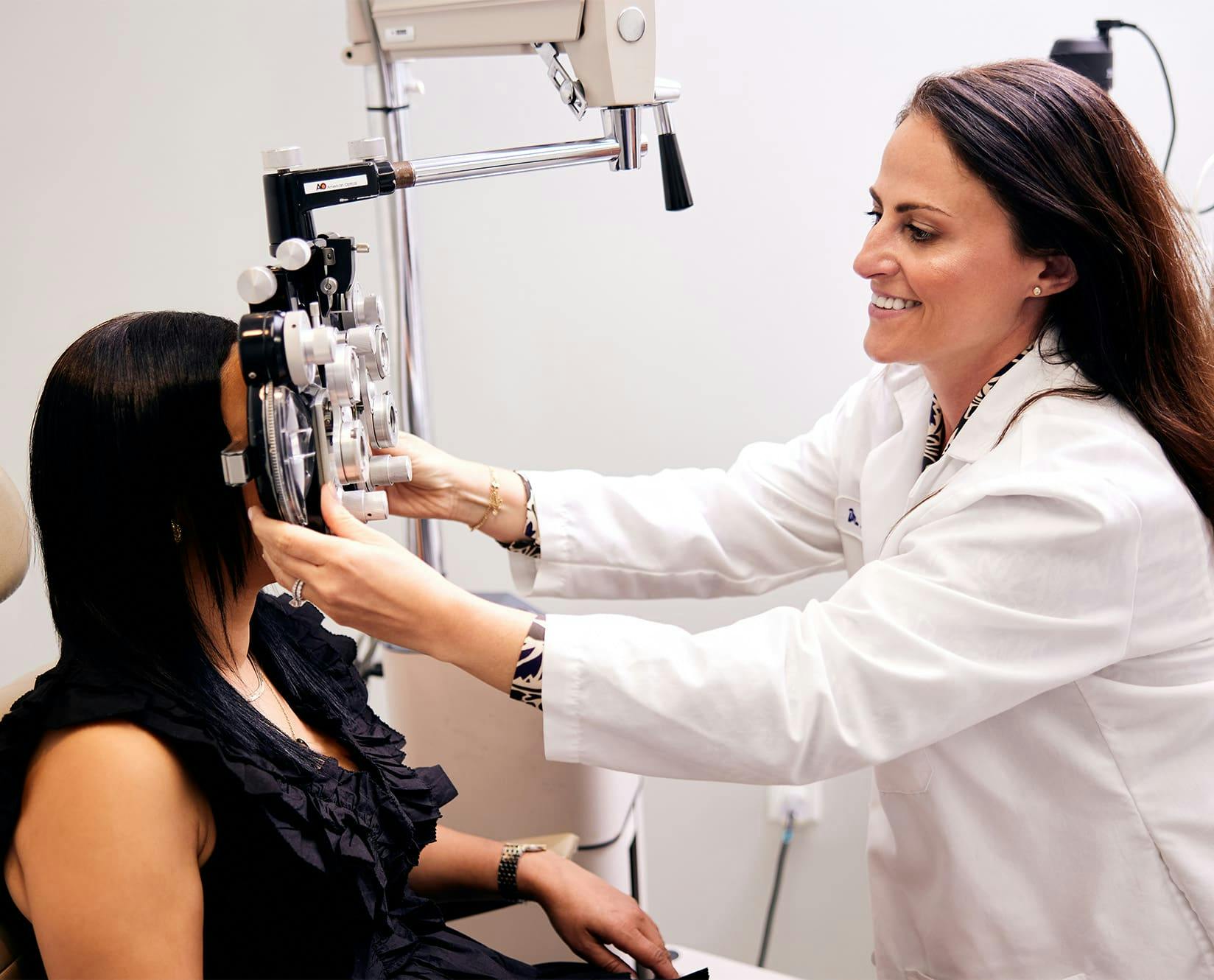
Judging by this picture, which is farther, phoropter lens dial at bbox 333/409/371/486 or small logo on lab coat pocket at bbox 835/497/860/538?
small logo on lab coat pocket at bbox 835/497/860/538

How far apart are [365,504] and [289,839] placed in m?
0.27

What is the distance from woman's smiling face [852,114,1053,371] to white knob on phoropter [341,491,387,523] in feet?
1.76

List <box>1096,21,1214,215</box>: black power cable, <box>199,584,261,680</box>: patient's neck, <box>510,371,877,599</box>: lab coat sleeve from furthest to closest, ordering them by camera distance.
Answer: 1. <box>1096,21,1214,215</box>: black power cable
2. <box>510,371,877,599</box>: lab coat sleeve
3. <box>199,584,261,680</box>: patient's neck

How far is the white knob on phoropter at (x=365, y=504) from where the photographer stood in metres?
0.91

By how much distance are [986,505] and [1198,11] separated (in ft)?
3.72

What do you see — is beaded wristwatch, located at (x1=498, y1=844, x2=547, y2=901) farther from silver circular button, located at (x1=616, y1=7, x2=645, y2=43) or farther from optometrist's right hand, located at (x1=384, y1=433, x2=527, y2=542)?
silver circular button, located at (x1=616, y1=7, x2=645, y2=43)

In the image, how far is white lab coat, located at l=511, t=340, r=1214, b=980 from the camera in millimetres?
969

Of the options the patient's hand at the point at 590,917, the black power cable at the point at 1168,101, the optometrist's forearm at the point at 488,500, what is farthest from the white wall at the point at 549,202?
the patient's hand at the point at 590,917

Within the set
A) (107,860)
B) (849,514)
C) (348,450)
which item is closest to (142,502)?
(348,450)

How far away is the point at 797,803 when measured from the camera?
82.2 inches

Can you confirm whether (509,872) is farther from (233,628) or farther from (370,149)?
(370,149)

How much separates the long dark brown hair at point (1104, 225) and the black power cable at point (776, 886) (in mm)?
1241

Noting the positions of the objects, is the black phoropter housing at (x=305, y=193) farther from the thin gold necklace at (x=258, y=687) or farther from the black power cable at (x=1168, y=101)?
the black power cable at (x=1168, y=101)

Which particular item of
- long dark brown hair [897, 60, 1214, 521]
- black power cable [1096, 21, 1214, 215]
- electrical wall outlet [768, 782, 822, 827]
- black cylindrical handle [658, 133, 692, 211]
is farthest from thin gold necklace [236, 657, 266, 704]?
black power cable [1096, 21, 1214, 215]
